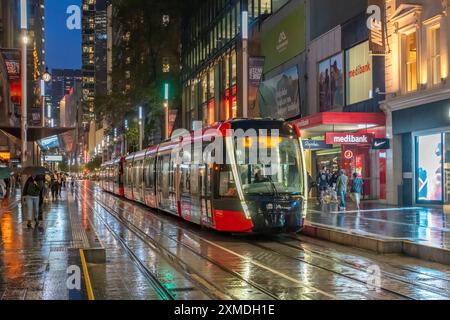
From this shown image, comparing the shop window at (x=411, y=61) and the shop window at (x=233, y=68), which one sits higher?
the shop window at (x=233, y=68)

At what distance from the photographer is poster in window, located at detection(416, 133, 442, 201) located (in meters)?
25.7

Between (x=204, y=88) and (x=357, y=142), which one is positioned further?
(x=204, y=88)

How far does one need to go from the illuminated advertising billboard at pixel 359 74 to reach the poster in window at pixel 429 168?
13.7ft

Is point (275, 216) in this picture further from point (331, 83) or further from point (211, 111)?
point (211, 111)

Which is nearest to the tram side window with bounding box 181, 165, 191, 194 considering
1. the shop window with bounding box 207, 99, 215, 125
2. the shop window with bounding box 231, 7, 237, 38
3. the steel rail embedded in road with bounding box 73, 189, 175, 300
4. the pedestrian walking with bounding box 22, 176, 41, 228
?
the steel rail embedded in road with bounding box 73, 189, 175, 300

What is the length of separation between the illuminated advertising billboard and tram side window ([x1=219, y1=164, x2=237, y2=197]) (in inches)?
562

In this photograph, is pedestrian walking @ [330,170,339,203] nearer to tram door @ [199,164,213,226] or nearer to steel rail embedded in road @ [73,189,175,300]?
tram door @ [199,164,213,226]

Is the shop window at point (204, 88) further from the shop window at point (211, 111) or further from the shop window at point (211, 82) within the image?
the shop window at point (211, 111)

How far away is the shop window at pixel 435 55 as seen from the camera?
2467cm

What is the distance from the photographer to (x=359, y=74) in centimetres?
3053

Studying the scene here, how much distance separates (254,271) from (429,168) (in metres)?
16.4

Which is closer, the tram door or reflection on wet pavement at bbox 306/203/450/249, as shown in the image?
reflection on wet pavement at bbox 306/203/450/249

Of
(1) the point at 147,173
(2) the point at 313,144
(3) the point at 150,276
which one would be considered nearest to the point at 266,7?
(2) the point at 313,144

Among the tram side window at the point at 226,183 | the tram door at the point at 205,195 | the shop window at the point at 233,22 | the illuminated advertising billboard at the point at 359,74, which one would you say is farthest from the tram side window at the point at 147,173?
the shop window at the point at 233,22
